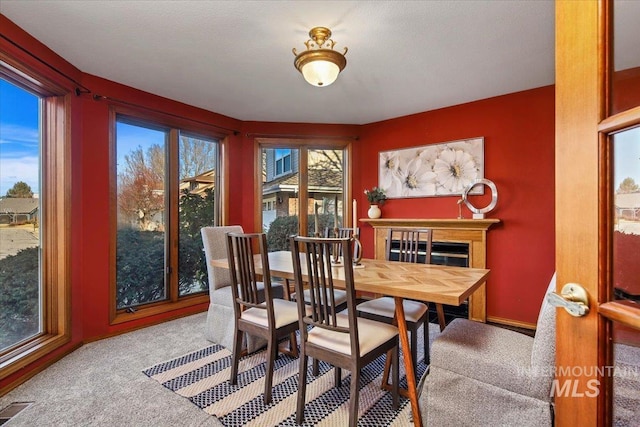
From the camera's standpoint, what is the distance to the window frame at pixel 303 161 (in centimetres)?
429

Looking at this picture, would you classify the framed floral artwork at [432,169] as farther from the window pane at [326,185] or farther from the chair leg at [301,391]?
the chair leg at [301,391]

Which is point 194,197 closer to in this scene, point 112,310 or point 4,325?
point 112,310

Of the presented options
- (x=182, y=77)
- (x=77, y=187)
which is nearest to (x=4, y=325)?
(x=77, y=187)

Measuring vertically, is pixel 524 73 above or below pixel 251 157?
above

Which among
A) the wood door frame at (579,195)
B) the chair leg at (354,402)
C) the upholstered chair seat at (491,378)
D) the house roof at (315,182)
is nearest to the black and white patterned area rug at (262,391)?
the chair leg at (354,402)

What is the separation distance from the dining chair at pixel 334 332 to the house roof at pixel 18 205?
212cm

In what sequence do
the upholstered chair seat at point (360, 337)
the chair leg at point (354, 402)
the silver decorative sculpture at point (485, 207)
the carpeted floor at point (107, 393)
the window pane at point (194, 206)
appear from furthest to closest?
1. the window pane at point (194, 206)
2. the silver decorative sculpture at point (485, 207)
3. the carpeted floor at point (107, 393)
4. the upholstered chair seat at point (360, 337)
5. the chair leg at point (354, 402)

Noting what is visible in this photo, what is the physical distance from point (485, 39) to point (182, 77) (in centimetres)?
261

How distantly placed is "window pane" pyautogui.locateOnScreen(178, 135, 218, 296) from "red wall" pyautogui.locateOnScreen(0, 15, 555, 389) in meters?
0.26

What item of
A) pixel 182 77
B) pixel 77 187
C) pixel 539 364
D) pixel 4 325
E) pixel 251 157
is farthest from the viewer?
pixel 251 157

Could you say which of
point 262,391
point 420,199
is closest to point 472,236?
point 420,199

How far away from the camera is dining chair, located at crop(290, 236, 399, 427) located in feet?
5.11

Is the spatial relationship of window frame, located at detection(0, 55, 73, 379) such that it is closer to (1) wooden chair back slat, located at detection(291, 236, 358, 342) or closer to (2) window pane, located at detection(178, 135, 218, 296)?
(2) window pane, located at detection(178, 135, 218, 296)

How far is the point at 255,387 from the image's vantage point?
81.7 inches
